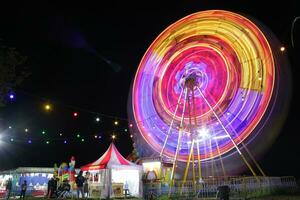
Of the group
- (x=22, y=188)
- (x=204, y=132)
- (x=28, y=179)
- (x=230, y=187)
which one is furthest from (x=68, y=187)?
(x=230, y=187)

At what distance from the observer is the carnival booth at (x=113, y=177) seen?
18500mm

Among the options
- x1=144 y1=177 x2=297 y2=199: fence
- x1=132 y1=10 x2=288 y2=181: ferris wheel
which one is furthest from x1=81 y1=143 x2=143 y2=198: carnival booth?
x1=132 y1=10 x2=288 y2=181: ferris wheel

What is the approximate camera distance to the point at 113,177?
64.7ft

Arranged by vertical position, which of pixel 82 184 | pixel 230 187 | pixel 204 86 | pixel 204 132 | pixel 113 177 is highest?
pixel 204 86

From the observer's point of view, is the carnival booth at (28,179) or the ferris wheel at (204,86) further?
the carnival booth at (28,179)

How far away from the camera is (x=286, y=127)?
3591 cm

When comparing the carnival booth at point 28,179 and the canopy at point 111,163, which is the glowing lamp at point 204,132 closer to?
the canopy at point 111,163

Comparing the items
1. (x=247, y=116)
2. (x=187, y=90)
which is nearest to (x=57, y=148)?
(x=187, y=90)

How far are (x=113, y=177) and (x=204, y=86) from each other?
28.0 feet

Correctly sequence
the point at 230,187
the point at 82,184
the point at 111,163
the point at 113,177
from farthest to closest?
the point at 113,177 → the point at 111,163 → the point at 82,184 → the point at 230,187

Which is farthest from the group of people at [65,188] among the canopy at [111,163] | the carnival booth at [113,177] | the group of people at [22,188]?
the canopy at [111,163]

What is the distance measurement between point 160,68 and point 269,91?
847 cm

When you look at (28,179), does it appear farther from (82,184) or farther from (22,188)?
(82,184)

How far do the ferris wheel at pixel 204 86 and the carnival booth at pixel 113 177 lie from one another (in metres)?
2.72
